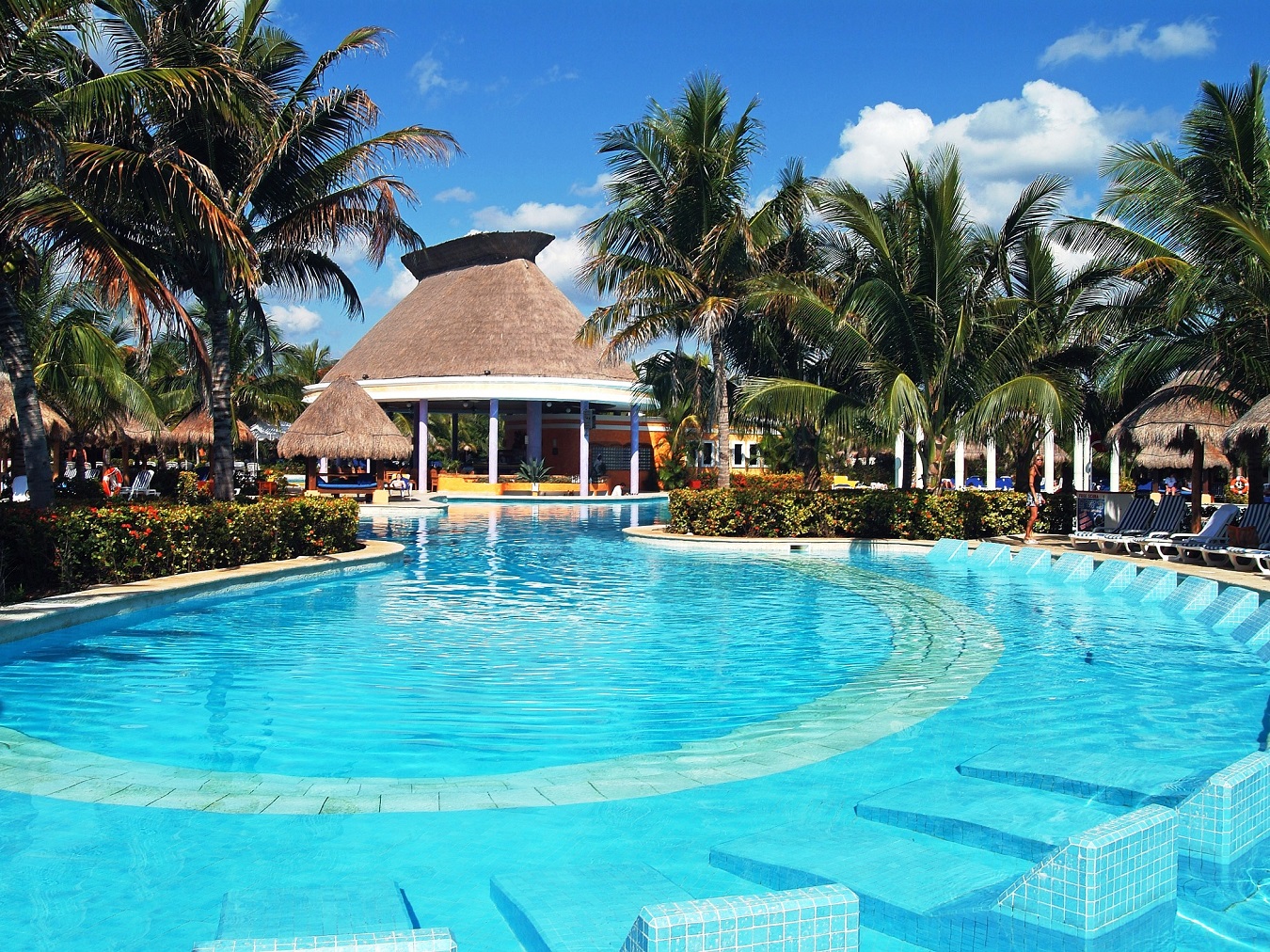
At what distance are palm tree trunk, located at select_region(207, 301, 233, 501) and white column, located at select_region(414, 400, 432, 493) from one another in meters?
18.9

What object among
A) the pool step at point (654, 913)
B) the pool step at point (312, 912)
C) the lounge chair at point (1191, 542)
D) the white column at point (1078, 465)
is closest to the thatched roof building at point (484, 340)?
the white column at point (1078, 465)

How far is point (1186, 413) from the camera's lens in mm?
15273

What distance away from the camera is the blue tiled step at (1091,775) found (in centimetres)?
507

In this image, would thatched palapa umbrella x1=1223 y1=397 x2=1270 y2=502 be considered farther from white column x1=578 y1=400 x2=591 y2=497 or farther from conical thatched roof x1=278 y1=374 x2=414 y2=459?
white column x1=578 y1=400 x2=591 y2=497

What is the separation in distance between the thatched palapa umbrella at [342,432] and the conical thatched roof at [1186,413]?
19.2 meters

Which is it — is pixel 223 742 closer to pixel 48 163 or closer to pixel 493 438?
pixel 48 163

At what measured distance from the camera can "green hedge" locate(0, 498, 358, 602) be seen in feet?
31.9

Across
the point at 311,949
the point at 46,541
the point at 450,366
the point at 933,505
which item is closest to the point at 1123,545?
the point at 933,505

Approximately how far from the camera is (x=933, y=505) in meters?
17.7

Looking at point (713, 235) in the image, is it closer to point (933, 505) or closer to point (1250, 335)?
point (933, 505)

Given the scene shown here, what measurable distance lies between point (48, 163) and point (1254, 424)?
14.2m

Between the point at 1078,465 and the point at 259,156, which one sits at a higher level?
the point at 259,156

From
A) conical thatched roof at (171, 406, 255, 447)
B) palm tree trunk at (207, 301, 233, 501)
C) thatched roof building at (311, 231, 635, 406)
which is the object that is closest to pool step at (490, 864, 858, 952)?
palm tree trunk at (207, 301, 233, 501)

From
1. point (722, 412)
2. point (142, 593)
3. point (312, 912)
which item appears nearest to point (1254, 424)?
point (722, 412)
